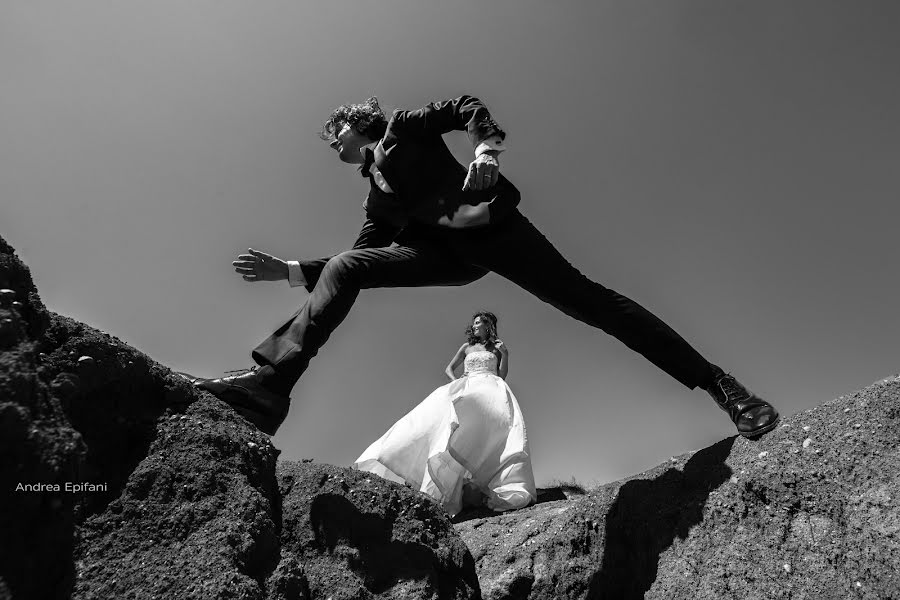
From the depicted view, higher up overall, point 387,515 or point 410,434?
point 410,434

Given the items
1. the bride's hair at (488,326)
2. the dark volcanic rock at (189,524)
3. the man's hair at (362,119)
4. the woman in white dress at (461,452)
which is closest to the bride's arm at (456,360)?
the bride's hair at (488,326)

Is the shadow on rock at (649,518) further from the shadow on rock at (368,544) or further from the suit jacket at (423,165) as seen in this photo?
the suit jacket at (423,165)

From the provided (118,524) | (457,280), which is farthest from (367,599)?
(457,280)

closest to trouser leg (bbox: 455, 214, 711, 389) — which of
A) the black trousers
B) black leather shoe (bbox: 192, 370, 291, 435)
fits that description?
the black trousers

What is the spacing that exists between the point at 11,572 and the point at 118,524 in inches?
15.4

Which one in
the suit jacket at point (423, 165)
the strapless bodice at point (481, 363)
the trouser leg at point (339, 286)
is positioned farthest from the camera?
the strapless bodice at point (481, 363)

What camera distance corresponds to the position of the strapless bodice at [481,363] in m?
8.38

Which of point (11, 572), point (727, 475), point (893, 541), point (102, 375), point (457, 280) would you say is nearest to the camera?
point (11, 572)

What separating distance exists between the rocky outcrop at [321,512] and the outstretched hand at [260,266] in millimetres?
895

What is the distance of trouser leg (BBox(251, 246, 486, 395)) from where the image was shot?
2104mm

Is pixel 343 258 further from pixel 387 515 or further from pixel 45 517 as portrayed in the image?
pixel 45 517

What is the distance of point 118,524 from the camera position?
1.45 metres

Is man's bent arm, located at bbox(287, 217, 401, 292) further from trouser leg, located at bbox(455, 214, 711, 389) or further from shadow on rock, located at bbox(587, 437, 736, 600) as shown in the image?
shadow on rock, located at bbox(587, 437, 736, 600)

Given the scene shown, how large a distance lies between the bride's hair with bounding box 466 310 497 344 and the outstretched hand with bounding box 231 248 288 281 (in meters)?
6.34
